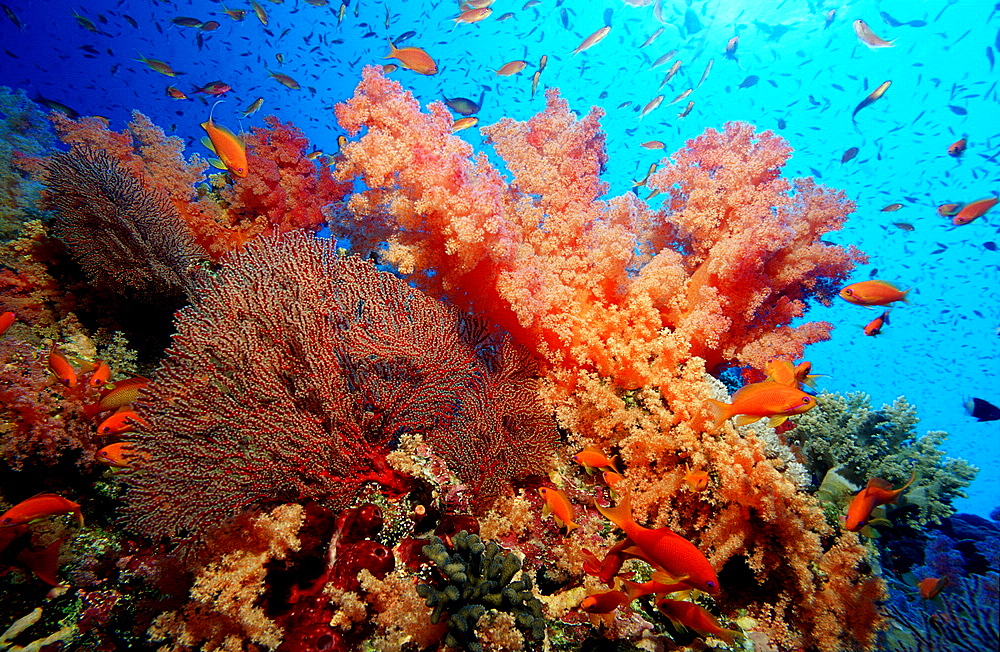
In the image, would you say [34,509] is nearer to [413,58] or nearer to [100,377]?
[100,377]

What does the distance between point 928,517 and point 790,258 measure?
3043 mm

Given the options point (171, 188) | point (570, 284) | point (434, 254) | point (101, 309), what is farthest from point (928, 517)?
point (171, 188)

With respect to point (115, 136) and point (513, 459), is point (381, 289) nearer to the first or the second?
point (513, 459)

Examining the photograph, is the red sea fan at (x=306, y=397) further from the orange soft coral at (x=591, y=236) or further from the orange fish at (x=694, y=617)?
the orange fish at (x=694, y=617)

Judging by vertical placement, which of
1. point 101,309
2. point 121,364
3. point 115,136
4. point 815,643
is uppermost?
point 115,136

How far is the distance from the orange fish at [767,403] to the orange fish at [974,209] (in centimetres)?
788

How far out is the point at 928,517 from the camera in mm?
4090

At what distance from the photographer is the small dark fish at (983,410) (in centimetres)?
613

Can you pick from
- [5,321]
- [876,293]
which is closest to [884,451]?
[876,293]

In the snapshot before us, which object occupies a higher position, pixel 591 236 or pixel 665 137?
pixel 665 137

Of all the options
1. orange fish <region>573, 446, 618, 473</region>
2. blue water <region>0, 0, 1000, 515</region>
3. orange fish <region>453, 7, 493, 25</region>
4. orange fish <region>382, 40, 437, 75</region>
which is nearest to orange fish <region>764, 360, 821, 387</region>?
orange fish <region>573, 446, 618, 473</region>

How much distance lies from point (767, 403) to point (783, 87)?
175ft

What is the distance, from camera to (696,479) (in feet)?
10.3

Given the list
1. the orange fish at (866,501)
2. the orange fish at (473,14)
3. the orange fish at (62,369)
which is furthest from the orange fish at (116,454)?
the orange fish at (473,14)
